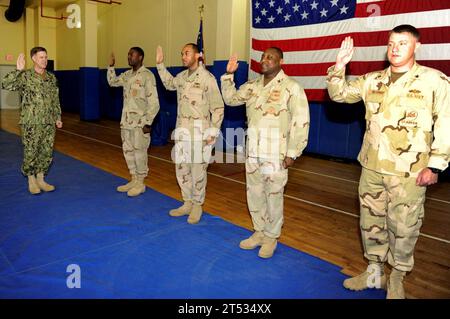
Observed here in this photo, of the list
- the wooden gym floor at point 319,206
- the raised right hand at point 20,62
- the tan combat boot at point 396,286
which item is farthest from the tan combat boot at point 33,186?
the tan combat boot at point 396,286

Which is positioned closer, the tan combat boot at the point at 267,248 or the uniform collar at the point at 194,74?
the tan combat boot at the point at 267,248

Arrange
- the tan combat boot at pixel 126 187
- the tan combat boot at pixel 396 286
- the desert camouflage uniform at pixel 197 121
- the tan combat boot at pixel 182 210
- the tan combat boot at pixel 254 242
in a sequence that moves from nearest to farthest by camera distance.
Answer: the tan combat boot at pixel 396 286 → the tan combat boot at pixel 254 242 → the desert camouflage uniform at pixel 197 121 → the tan combat boot at pixel 182 210 → the tan combat boot at pixel 126 187

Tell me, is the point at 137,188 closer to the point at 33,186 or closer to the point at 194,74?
the point at 33,186

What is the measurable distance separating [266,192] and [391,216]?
926 mm

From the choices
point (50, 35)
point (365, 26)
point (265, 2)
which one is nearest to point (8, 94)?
point (50, 35)

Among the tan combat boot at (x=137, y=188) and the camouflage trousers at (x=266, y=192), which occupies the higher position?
the camouflage trousers at (x=266, y=192)

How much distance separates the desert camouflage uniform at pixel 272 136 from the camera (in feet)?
8.72

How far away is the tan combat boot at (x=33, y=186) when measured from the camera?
4188mm

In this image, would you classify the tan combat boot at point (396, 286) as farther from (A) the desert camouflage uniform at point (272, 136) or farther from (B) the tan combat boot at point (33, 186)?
(B) the tan combat boot at point (33, 186)

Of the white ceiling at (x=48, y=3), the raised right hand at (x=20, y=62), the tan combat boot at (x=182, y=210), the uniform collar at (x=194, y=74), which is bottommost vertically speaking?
the tan combat boot at (x=182, y=210)

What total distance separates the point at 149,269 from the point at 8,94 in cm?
1526

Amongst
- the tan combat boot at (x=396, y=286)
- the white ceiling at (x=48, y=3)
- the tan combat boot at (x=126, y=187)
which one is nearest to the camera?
the tan combat boot at (x=396, y=286)

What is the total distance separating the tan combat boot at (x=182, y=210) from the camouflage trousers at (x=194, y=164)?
14 cm
